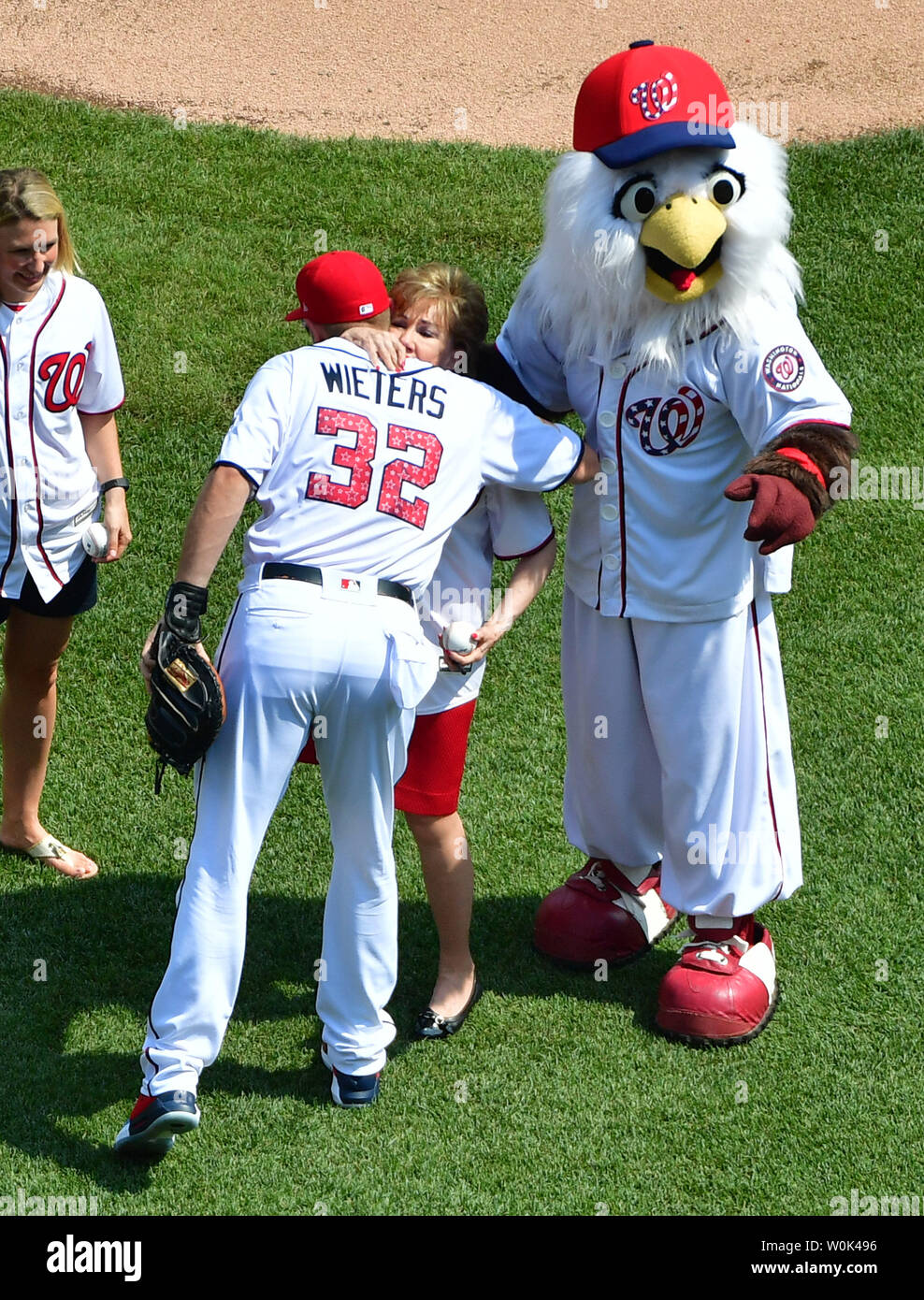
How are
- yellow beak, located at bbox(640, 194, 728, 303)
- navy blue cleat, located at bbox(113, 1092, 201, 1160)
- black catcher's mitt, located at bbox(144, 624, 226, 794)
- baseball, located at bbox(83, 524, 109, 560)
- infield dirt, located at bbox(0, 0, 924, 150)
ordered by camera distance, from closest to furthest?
black catcher's mitt, located at bbox(144, 624, 226, 794) < navy blue cleat, located at bbox(113, 1092, 201, 1160) < yellow beak, located at bbox(640, 194, 728, 303) < baseball, located at bbox(83, 524, 109, 560) < infield dirt, located at bbox(0, 0, 924, 150)

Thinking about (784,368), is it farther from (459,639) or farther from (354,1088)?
(354,1088)

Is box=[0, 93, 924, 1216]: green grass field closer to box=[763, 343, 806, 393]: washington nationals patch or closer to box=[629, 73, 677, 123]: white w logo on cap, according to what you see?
box=[763, 343, 806, 393]: washington nationals patch

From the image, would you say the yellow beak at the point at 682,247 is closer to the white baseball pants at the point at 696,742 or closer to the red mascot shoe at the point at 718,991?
the white baseball pants at the point at 696,742

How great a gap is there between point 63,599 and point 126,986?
3.32ft

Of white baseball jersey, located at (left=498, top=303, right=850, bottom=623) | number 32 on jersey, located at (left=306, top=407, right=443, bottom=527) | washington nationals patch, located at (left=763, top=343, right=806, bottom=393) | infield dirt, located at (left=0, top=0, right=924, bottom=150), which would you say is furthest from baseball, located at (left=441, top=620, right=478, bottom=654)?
infield dirt, located at (left=0, top=0, right=924, bottom=150)

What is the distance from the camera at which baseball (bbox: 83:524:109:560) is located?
3.98 m

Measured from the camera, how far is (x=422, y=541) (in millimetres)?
3238

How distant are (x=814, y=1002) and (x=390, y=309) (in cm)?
202

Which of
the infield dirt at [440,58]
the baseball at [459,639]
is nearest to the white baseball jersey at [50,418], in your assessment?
the baseball at [459,639]

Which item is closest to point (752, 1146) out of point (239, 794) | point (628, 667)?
point (628, 667)

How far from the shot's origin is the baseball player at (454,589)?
3.49 meters

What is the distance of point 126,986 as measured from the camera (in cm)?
397

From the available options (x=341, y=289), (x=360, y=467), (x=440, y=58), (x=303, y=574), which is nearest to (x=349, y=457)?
(x=360, y=467)

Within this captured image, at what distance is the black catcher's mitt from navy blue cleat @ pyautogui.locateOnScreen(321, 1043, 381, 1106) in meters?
0.88
